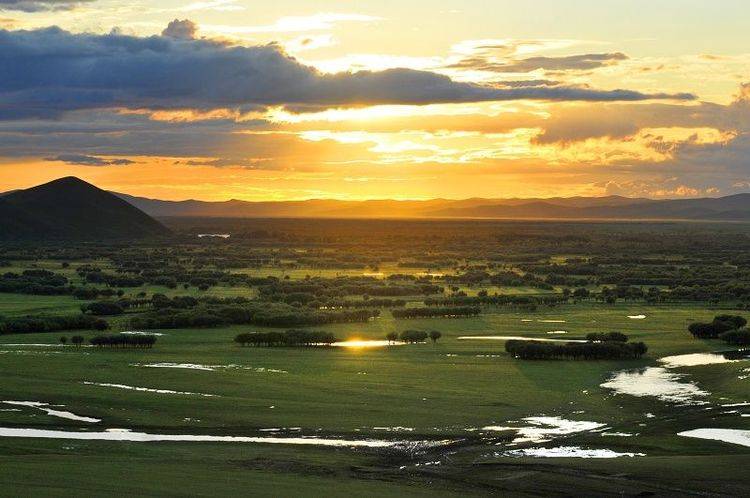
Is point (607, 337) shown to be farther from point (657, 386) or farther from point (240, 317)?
point (240, 317)

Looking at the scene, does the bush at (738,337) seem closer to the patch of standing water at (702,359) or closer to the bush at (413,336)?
the patch of standing water at (702,359)

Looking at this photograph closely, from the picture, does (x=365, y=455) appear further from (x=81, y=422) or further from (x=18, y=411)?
(x=18, y=411)

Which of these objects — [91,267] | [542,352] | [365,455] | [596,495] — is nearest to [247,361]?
[542,352]

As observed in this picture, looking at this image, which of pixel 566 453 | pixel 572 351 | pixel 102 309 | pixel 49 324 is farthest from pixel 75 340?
pixel 566 453

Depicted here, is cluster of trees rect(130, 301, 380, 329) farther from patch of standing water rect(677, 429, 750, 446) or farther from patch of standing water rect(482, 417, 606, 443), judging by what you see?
patch of standing water rect(677, 429, 750, 446)

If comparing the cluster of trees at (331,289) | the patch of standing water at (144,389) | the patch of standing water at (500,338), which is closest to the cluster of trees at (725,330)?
the patch of standing water at (500,338)
